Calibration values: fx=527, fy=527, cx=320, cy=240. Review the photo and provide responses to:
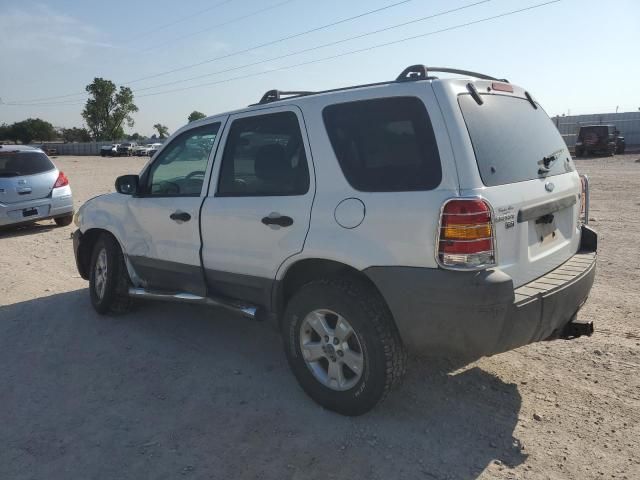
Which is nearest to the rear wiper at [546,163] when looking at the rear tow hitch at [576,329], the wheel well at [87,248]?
the rear tow hitch at [576,329]

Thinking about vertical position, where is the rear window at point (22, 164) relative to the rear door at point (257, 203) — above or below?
above

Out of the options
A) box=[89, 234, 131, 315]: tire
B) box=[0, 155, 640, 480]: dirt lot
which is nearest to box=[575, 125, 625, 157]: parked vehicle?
box=[0, 155, 640, 480]: dirt lot

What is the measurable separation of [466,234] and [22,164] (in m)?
9.88

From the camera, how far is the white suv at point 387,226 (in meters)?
2.80

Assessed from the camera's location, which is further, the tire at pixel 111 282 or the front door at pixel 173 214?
the tire at pixel 111 282

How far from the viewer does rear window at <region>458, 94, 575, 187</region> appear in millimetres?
2926

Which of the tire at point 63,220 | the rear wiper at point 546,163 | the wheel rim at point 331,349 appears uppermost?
the rear wiper at point 546,163

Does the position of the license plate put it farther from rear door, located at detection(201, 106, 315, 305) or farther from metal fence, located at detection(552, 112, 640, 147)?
metal fence, located at detection(552, 112, 640, 147)

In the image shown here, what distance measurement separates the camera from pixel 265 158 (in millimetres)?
3799

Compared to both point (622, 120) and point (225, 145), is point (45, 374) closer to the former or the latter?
point (225, 145)

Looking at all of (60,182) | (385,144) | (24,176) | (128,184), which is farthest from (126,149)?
(385,144)

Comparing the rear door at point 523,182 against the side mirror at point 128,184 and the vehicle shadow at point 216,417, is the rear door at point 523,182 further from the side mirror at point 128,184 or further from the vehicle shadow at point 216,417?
the side mirror at point 128,184

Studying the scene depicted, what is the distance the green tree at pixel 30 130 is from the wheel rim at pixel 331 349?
111625mm

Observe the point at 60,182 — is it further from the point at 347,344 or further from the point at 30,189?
the point at 347,344
